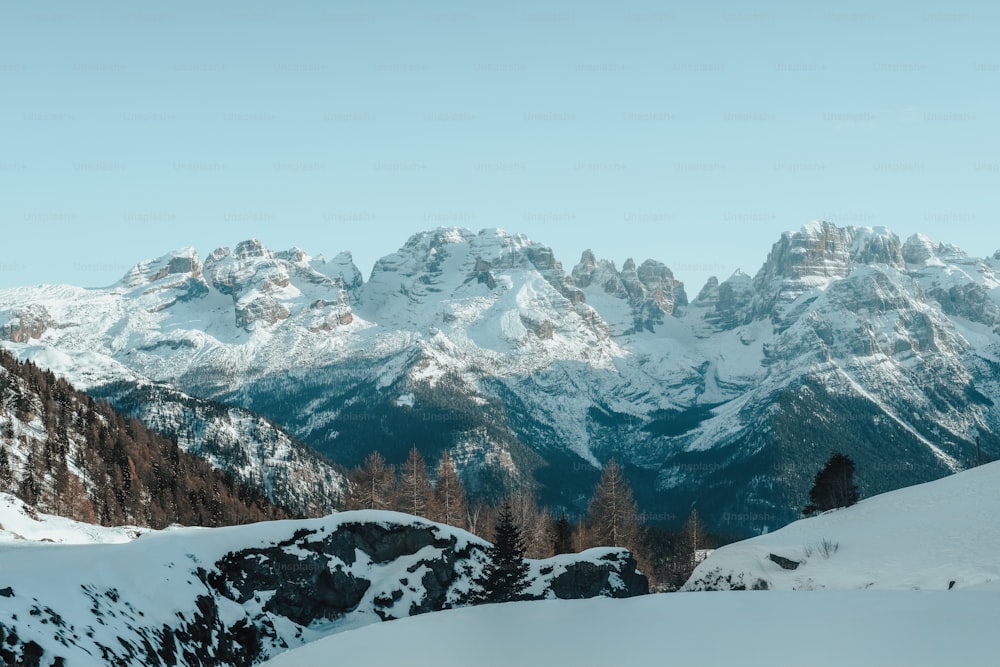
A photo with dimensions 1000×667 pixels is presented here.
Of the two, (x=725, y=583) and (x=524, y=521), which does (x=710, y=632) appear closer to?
(x=725, y=583)

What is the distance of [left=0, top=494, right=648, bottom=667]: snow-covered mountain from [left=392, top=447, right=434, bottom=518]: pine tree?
70.8 ft

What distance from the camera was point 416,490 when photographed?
92.8 m

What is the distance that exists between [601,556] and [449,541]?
562 inches

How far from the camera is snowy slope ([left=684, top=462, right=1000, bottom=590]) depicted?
55719 millimetres

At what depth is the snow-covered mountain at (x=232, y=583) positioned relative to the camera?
3766cm

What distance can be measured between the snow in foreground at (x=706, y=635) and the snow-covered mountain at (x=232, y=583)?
15702 millimetres

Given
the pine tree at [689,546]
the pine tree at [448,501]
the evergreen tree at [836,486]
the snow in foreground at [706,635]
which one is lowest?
the pine tree at [689,546]

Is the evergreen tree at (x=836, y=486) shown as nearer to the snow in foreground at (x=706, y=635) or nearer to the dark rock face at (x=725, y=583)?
the dark rock face at (x=725, y=583)

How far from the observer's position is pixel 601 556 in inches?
2844

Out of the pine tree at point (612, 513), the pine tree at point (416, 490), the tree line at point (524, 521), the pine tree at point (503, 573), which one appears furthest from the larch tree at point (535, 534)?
the pine tree at point (503, 573)

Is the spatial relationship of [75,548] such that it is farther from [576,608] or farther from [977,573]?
[977,573]

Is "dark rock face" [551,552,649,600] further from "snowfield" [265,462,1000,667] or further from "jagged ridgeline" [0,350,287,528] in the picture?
"jagged ridgeline" [0,350,287,528]

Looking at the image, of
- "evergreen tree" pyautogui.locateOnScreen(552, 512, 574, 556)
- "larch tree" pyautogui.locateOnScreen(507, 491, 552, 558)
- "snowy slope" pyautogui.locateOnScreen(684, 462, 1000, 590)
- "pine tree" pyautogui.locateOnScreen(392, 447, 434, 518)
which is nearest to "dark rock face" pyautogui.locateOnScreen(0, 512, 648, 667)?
"snowy slope" pyautogui.locateOnScreen(684, 462, 1000, 590)

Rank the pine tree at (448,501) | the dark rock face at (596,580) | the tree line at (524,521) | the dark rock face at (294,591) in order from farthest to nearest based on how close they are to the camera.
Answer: the pine tree at (448,501), the tree line at (524,521), the dark rock face at (596,580), the dark rock face at (294,591)
